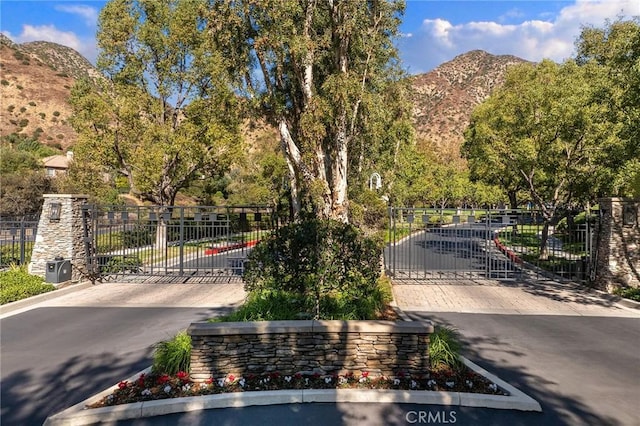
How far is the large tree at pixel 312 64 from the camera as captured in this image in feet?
33.1

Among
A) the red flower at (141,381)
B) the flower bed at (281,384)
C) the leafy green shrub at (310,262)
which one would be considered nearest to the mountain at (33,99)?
the leafy green shrub at (310,262)

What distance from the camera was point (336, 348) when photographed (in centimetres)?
500

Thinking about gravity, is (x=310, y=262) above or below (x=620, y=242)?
below

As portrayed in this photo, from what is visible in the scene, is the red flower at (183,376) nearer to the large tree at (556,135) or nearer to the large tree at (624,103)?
the large tree at (624,103)

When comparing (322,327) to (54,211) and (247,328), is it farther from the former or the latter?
(54,211)

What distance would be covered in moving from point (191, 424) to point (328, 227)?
3245 mm

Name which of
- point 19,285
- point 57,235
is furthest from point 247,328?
point 57,235

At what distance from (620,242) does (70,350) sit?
11.8m

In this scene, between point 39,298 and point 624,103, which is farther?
point 624,103

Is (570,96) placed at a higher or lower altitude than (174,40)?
lower

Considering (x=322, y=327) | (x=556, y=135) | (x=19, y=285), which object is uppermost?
(x=556, y=135)

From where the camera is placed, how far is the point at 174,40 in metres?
18.1

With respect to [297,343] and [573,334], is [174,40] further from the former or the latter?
[573,334]

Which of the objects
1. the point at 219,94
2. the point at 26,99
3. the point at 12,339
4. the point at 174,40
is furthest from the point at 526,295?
the point at 26,99
